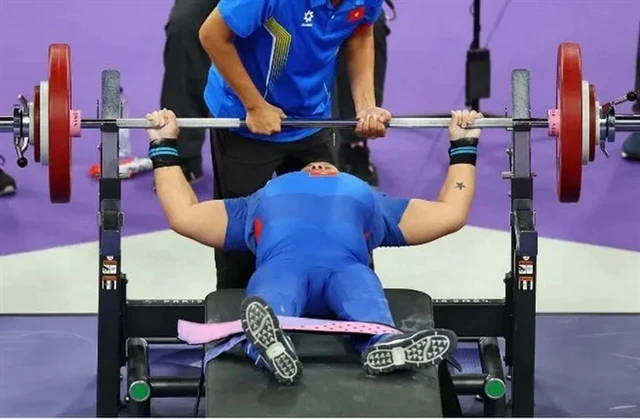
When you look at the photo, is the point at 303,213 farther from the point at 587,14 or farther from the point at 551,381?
the point at 587,14

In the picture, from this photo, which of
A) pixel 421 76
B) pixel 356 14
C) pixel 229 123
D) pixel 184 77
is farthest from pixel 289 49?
pixel 421 76

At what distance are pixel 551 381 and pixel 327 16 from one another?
4.82ft

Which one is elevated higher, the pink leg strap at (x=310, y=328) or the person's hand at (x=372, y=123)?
the person's hand at (x=372, y=123)

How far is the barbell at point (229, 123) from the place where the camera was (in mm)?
4324

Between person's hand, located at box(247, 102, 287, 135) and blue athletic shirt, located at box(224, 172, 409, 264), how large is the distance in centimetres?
16

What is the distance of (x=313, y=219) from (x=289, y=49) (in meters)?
0.57

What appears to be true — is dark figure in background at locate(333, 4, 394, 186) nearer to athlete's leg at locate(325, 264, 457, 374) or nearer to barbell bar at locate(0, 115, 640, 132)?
barbell bar at locate(0, 115, 640, 132)

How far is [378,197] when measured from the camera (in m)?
4.62

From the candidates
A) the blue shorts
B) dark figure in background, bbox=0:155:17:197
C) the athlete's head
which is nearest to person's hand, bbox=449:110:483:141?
the athlete's head

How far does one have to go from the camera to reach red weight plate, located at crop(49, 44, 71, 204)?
431 cm

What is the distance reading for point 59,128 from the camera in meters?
4.32

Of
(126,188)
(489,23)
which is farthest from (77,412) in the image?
(489,23)

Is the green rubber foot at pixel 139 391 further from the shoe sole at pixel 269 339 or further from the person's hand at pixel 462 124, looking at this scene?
the person's hand at pixel 462 124

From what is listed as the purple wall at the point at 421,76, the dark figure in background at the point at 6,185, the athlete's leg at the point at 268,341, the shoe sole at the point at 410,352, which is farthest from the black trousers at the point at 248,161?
the dark figure in background at the point at 6,185
